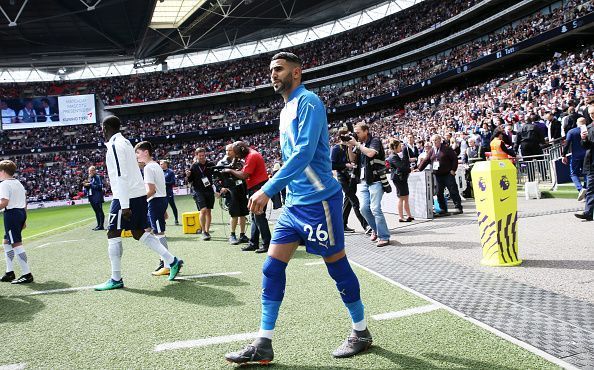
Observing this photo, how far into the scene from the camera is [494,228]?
5.01 metres

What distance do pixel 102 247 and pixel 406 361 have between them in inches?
317

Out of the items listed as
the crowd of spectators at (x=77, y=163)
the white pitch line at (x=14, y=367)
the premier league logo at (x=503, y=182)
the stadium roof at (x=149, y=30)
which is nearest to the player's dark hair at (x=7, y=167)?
the white pitch line at (x=14, y=367)

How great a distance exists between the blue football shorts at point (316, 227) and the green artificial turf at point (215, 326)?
0.75 metres

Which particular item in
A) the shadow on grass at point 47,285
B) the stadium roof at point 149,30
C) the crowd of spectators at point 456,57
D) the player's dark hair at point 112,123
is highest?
the stadium roof at point 149,30

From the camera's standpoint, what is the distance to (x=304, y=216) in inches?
116

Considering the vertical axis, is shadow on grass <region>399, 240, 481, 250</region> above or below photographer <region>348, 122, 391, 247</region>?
below

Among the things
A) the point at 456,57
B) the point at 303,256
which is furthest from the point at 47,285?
the point at 456,57

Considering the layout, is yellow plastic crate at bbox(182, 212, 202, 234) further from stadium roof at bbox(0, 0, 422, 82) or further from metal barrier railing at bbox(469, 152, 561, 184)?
stadium roof at bbox(0, 0, 422, 82)

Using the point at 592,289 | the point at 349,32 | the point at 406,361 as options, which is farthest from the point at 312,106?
the point at 349,32

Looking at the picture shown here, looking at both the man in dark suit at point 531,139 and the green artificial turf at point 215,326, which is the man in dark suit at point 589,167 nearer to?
the green artificial turf at point 215,326

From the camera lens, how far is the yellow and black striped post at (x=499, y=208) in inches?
196

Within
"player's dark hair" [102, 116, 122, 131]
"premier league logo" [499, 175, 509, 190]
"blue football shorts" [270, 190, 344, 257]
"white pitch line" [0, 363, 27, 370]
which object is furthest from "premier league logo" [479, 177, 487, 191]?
"white pitch line" [0, 363, 27, 370]

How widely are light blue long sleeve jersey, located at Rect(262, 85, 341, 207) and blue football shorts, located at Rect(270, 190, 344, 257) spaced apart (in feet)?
0.18

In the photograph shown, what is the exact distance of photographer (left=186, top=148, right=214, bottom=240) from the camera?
9734 millimetres
